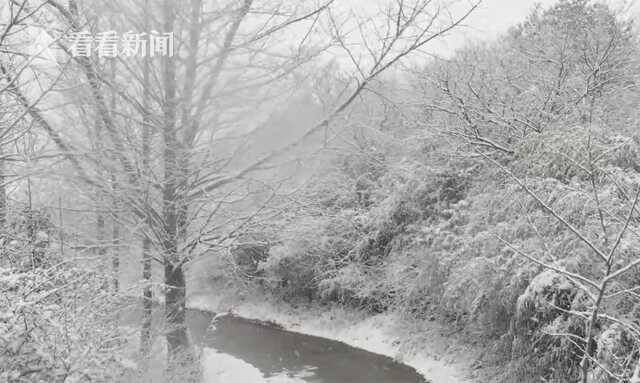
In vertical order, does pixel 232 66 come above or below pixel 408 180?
above

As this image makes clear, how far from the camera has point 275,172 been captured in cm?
701

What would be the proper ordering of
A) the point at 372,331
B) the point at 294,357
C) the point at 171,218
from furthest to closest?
the point at 372,331 < the point at 294,357 < the point at 171,218

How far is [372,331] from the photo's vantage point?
12.9 metres

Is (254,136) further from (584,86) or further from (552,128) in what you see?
(584,86)

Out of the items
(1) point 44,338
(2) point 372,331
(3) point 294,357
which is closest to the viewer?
(1) point 44,338

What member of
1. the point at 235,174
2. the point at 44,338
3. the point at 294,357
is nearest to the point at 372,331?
the point at 294,357

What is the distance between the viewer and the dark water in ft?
33.9

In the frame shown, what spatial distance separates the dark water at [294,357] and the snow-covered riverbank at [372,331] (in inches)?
11.0

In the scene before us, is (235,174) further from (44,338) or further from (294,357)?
(294,357)

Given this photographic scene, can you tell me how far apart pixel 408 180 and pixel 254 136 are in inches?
265

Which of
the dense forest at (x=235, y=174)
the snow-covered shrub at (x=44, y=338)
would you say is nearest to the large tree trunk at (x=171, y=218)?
the dense forest at (x=235, y=174)

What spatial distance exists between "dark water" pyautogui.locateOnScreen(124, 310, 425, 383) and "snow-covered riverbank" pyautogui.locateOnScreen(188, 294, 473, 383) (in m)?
0.28

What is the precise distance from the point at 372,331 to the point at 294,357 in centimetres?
196

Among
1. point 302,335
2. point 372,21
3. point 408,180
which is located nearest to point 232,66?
point 372,21
